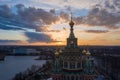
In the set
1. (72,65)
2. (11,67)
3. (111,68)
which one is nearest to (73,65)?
(72,65)

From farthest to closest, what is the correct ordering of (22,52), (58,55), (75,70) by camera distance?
(22,52) → (58,55) → (75,70)

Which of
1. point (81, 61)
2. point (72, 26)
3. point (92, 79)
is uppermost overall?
point (72, 26)

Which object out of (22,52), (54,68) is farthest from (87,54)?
(22,52)

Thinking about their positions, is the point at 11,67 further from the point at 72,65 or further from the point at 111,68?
the point at 72,65

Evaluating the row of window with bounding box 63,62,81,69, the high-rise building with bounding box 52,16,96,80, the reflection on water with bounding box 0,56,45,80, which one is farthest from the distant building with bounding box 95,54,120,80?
the row of window with bounding box 63,62,81,69

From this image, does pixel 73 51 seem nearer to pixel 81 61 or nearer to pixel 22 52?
pixel 81 61

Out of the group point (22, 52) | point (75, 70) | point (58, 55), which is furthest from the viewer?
point (22, 52)

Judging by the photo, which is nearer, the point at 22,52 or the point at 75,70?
the point at 75,70

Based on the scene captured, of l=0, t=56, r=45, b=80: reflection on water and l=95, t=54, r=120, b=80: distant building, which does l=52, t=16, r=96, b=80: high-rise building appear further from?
l=0, t=56, r=45, b=80: reflection on water
